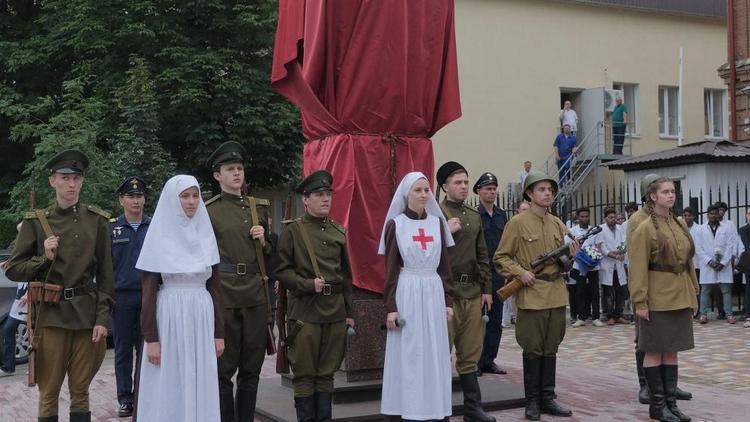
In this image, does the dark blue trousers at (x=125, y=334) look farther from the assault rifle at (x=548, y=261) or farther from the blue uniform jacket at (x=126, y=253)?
the assault rifle at (x=548, y=261)

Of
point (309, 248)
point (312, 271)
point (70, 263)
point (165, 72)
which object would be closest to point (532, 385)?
point (312, 271)

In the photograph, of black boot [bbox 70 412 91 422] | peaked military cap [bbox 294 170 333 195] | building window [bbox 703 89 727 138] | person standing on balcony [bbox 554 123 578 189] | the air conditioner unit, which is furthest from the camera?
building window [bbox 703 89 727 138]

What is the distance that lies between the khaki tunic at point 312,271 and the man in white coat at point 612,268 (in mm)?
8709

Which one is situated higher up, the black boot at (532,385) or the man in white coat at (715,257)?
the man in white coat at (715,257)

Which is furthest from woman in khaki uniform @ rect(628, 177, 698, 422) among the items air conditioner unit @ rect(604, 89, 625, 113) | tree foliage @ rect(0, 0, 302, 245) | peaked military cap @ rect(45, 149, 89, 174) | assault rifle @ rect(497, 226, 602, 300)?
air conditioner unit @ rect(604, 89, 625, 113)

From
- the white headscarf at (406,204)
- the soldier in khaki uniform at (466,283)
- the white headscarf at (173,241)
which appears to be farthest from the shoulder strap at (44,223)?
the soldier in khaki uniform at (466,283)

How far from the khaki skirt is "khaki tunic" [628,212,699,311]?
0.31ft

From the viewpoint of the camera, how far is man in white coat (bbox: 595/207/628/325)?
585 inches

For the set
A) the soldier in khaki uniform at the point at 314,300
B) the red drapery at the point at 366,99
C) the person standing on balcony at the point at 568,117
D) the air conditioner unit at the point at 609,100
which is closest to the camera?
the soldier in khaki uniform at the point at 314,300

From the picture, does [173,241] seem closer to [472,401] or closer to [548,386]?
[472,401]

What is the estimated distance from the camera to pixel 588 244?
1487 cm

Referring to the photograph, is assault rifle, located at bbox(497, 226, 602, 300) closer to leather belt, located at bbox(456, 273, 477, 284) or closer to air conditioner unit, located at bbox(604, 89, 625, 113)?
leather belt, located at bbox(456, 273, 477, 284)

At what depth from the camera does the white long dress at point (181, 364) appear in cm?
591

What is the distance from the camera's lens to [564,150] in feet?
90.7
